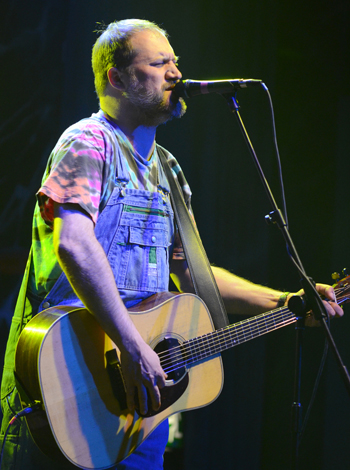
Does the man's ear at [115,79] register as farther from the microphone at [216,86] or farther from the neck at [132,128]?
the microphone at [216,86]

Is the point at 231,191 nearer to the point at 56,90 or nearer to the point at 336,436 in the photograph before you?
the point at 56,90

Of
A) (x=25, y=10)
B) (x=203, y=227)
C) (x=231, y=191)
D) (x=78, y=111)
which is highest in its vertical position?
(x=25, y=10)

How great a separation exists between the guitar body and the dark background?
1.56 meters

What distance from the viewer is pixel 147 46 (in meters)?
1.90

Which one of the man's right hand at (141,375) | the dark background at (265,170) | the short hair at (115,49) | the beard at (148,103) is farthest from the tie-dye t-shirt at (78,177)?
the dark background at (265,170)

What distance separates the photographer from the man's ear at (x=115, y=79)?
6.30 feet

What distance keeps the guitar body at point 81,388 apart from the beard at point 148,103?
83 cm

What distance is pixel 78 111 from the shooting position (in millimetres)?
2762

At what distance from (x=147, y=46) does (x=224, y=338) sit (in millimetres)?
1316

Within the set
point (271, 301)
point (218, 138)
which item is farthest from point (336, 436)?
point (218, 138)

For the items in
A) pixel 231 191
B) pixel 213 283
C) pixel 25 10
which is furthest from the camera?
pixel 231 191

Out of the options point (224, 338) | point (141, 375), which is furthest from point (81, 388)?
point (224, 338)

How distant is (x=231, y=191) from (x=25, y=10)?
175cm

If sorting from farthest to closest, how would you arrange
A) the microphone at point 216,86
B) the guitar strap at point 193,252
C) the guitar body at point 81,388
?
the guitar strap at point 193,252 < the microphone at point 216,86 < the guitar body at point 81,388
